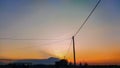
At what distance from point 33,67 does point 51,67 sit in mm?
9690

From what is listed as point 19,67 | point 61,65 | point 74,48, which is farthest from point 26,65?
point 74,48

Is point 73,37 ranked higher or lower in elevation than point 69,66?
higher

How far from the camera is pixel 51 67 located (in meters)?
77.8

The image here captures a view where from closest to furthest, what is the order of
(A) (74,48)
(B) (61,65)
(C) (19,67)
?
1. (A) (74,48)
2. (C) (19,67)
3. (B) (61,65)

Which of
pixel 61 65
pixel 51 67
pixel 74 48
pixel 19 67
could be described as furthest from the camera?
pixel 51 67

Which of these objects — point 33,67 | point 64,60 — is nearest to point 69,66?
point 64,60

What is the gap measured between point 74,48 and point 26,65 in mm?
24956

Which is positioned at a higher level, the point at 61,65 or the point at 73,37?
the point at 73,37

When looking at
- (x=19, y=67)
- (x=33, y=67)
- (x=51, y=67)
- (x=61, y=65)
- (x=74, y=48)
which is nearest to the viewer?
(x=74, y=48)

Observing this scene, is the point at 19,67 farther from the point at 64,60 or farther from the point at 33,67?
the point at 33,67

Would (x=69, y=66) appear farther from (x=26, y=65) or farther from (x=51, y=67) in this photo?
(x=26, y=65)

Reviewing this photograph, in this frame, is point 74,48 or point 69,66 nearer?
point 74,48

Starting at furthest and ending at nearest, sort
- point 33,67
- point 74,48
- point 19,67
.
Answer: point 33,67, point 19,67, point 74,48

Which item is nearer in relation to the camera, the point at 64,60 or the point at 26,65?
the point at 26,65
